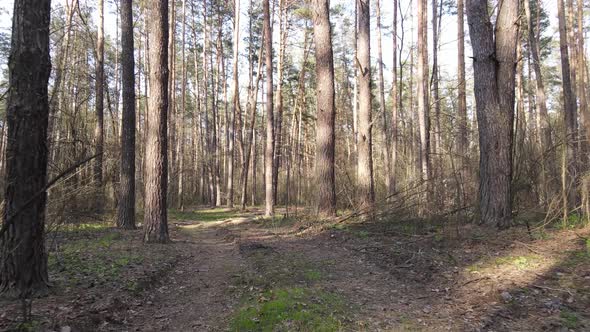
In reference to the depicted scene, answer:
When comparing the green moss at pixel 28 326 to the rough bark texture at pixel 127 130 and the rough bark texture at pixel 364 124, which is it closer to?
the rough bark texture at pixel 127 130

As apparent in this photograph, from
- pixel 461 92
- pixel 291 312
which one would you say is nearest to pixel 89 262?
pixel 291 312

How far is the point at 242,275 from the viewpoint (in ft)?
20.0

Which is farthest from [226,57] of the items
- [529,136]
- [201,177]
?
[529,136]

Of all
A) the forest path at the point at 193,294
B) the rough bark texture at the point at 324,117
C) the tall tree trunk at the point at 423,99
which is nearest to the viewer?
the forest path at the point at 193,294

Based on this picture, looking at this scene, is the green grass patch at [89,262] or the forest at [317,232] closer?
the forest at [317,232]

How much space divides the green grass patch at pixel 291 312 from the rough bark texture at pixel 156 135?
15.6ft

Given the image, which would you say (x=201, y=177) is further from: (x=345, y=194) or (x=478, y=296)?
(x=478, y=296)

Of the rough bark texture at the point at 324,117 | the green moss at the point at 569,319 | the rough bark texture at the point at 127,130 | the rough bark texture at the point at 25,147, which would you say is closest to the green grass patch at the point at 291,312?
the green moss at the point at 569,319

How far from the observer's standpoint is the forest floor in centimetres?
404

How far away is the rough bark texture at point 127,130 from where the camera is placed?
1138cm

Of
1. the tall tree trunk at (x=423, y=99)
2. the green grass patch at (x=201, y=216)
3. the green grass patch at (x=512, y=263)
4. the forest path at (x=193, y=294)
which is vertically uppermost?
the tall tree trunk at (x=423, y=99)

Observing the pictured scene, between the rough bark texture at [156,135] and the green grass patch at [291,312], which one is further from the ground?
the rough bark texture at [156,135]

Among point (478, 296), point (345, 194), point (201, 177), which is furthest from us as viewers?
point (201, 177)

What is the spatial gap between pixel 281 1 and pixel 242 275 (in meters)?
18.6
